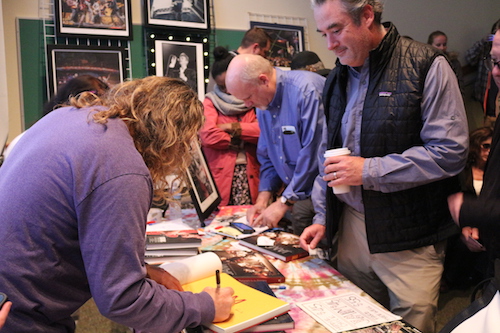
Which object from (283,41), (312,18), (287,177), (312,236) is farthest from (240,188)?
(312,18)

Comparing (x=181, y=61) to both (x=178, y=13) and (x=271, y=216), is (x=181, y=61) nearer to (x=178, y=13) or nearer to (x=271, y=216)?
(x=178, y=13)

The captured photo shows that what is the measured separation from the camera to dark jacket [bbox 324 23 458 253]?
1692mm

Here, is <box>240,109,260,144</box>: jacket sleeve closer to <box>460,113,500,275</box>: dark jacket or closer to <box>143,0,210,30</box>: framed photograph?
<box>143,0,210,30</box>: framed photograph

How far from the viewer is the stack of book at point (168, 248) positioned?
184 centimetres

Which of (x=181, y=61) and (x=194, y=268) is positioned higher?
(x=181, y=61)

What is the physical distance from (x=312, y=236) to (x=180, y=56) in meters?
2.87

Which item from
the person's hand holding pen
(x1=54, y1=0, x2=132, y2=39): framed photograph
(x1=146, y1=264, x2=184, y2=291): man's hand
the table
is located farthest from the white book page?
(x1=54, y1=0, x2=132, y2=39): framed photograph

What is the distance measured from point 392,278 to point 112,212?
49.2 inches

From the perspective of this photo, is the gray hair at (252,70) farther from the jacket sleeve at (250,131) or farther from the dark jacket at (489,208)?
the dark jacket at (489,208)

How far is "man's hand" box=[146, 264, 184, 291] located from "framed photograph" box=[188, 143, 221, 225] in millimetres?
904

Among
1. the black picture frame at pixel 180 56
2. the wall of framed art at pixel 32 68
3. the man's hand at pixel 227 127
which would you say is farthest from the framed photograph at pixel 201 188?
the wall of framed art at pixel 32 68

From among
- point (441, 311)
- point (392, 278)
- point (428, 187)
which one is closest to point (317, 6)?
point (428, 187)

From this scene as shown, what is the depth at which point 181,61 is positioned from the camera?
4.32 metres

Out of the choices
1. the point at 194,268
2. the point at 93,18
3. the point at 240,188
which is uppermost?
the point at 93,18
